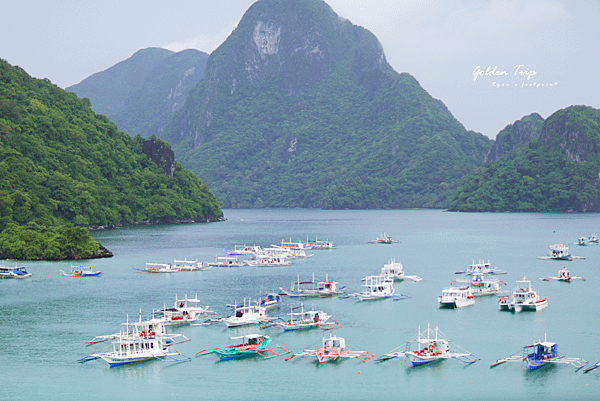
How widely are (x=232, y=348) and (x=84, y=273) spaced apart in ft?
152

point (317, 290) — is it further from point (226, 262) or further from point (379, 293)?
point (226, 262)

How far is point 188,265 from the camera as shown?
100 metres

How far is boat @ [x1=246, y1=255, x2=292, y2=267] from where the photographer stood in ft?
346

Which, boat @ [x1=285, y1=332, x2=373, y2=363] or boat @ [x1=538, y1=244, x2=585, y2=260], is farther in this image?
boat @ [x1=538, y1=244, x2=585, y2=260]

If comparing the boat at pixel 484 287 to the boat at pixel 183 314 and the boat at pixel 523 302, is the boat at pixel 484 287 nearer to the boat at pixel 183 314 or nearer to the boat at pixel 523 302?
the boat at pixel 523 302

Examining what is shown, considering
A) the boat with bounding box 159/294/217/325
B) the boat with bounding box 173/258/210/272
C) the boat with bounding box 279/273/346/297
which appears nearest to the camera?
the boat with bounding box 159/294/217/325

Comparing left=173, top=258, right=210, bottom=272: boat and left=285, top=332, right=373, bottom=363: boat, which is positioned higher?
left=173, top=258, right=210, bottom=272: boat

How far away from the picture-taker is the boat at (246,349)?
160 ft

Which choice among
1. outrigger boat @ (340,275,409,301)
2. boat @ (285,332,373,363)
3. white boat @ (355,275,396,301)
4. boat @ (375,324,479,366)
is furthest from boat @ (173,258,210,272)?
boat @ (375,324,479,366)

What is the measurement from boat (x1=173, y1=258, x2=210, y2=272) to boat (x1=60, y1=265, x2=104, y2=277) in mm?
12442

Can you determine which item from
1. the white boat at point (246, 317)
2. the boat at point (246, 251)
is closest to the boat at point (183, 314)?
the white boat at point (246, 317)

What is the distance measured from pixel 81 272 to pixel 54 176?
66.8 m

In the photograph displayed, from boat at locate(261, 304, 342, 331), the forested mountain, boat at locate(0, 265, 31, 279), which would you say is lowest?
boat at locate(261, 304, 342, 331)

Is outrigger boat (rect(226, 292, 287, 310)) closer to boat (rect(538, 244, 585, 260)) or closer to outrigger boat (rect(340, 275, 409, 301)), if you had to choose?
outrigger boat (rect(340, 275, 409, 301))
